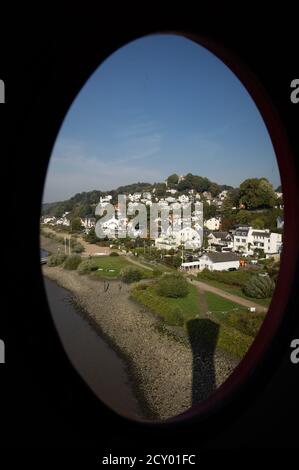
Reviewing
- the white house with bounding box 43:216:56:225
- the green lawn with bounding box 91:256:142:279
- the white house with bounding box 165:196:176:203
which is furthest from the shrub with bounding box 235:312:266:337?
the white house with bounding box 43:216:56:225

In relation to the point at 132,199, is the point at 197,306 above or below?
below

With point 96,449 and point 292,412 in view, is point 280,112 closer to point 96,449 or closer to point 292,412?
point 292,412

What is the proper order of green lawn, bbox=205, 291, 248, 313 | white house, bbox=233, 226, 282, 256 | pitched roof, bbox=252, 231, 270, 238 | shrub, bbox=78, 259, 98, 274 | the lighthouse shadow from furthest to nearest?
1. shrub, bbox=78, 259, 98, 274
2. pitched roof, bbox=252, 231, 270, 238
3. white house, bbox=233, 226, 282, 256
4. green lawn, bbox=205, 291, 248, 313
5. the lighthouse shadow

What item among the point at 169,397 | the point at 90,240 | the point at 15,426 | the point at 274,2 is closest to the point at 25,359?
the point at 15,426

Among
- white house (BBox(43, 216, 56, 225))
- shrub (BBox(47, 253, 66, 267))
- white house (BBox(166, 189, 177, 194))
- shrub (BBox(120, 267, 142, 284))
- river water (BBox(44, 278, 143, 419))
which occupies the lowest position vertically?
river water (BBox(44, 278, 143, 419))

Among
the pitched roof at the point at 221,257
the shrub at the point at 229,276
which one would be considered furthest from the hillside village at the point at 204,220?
the shrub at the point at 229,276

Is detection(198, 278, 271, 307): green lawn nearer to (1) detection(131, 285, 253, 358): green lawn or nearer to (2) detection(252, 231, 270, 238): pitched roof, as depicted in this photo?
(1) detection(131, 285, 253, 358): green lawn
